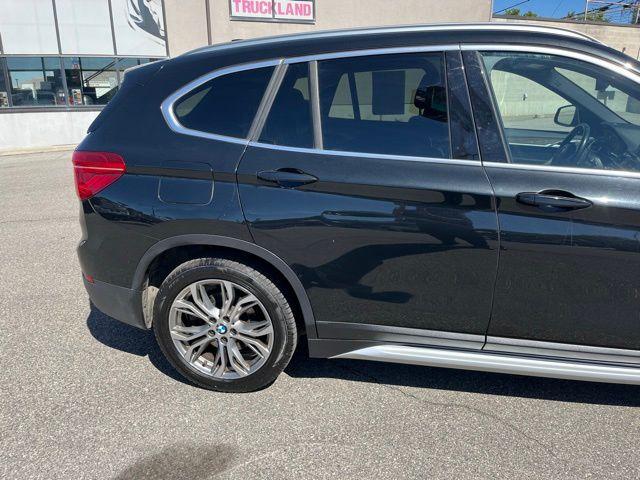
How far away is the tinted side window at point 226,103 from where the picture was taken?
2467 mm

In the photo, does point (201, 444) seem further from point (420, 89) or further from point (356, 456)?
point (420, 89)

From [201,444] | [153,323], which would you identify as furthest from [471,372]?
[153,323]

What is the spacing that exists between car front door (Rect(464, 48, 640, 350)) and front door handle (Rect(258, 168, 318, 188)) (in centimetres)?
86

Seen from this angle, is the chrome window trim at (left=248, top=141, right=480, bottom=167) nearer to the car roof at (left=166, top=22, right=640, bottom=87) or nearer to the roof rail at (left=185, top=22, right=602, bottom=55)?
the car roof at (left=166, top=22, right=640, bottom=87)

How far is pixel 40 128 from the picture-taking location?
1543 centimetres

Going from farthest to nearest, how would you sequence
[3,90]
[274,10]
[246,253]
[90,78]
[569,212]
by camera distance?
[274,10] < [90,78] < [3,90] < [246,253] < [569,212]

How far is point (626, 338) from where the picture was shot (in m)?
2.24

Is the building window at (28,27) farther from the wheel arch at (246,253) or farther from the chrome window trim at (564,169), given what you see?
the chrome window trim at (564,169)

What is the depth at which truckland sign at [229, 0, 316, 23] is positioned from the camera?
17.0 meters

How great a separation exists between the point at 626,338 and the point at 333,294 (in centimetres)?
141

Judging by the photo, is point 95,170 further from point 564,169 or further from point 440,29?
point 564,169

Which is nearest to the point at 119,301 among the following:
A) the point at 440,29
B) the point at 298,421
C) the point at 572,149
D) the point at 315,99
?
the point at 298,421

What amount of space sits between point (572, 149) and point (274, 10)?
17.2m

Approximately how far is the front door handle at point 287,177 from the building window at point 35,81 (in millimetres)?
15975
